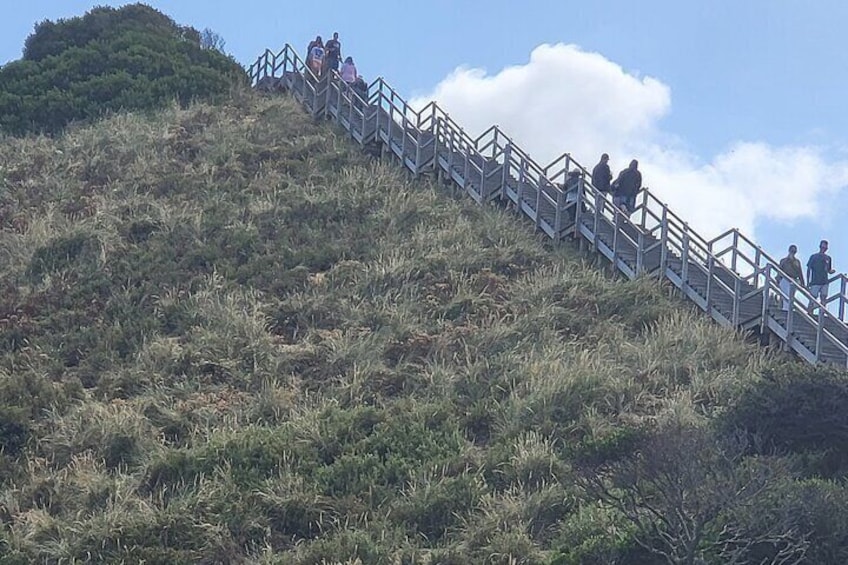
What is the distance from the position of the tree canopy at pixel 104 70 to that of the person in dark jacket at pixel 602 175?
12908 mm

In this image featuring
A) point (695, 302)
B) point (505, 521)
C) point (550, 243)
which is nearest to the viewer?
point (505, 521)

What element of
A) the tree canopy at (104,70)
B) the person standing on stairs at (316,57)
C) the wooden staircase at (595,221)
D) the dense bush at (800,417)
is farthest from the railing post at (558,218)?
the tree canopy at (104,70)

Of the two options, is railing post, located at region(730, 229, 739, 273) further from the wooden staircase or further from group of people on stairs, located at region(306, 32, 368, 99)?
group of people on stairs, located at region(306, 32, 368, 99)

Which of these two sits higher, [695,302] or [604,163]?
[604,163]

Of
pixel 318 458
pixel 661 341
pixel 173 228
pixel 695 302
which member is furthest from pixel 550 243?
pixel 318 458

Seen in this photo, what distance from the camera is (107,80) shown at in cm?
3161

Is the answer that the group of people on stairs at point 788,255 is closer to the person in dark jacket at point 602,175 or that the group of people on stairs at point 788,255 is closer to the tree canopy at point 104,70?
the person in dark jacket at point 602,175

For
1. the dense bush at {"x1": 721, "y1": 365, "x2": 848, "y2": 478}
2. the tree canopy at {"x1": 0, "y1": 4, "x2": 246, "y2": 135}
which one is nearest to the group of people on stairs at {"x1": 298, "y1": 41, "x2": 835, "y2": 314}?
the dense bush at {"x1": 721, "y1": 365, "x2": 848, "y2": 478}

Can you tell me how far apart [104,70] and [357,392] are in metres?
19.8

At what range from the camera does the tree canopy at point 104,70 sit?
30.4m

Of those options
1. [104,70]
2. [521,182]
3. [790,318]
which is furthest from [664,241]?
[104,70]

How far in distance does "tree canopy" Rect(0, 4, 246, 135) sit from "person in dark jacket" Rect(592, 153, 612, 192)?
12908 millimetres

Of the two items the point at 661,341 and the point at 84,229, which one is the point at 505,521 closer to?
the point at 661,341

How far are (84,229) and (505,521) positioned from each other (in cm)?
1207
